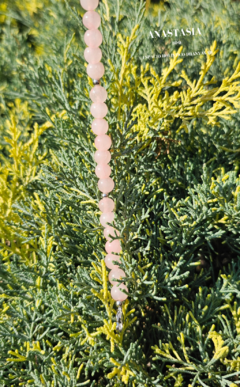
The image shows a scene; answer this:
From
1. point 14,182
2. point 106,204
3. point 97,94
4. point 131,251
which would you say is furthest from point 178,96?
point 14,182

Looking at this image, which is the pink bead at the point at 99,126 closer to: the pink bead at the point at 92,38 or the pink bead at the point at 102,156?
the pink bead at the point at 102,156

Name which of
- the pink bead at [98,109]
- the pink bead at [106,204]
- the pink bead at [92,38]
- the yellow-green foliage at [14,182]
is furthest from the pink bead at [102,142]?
the yellow-green foliage at [14,182]

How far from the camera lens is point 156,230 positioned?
72.2 inches

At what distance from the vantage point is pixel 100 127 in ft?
4.74

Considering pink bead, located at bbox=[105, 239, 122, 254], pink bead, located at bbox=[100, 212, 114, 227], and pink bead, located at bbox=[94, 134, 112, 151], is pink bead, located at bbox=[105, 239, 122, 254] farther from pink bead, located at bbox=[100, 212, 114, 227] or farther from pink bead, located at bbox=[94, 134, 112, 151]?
pink bead, located at bbox=[94, 134, 112, 151]

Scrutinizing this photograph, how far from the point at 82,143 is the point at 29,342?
1.16m

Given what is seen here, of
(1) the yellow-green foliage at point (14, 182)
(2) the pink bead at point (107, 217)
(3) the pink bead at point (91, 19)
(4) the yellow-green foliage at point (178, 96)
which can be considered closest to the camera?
(3) the pink bead at point (91, 19)

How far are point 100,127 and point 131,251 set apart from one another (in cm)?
70

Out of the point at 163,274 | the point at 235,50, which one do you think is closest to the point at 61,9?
the point at 235,50

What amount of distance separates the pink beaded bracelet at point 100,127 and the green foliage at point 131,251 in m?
0.06

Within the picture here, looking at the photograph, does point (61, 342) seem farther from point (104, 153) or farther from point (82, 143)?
point (82, 143)

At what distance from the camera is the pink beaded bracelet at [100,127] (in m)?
1.38

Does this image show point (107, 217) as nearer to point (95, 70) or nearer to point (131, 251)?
point (131, 251)

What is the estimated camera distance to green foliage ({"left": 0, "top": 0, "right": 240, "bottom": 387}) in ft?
4.80
